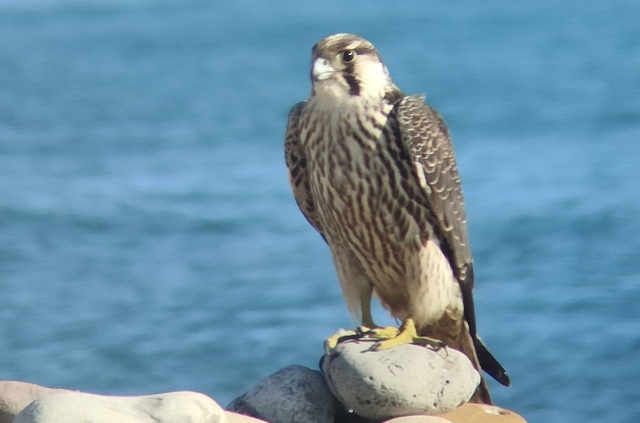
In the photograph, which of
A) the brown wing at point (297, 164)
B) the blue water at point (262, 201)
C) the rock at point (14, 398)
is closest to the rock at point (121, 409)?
the rock at point (14, 398)

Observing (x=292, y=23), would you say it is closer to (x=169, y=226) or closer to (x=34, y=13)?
(x=34, y=13)

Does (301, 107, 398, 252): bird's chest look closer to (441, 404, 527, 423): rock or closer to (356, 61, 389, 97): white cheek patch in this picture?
(356, 61, 389, 97): white cheek patch

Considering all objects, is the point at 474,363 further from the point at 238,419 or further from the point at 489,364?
the point at 238,419

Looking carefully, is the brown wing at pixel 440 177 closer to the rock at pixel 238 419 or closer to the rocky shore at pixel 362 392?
the rocky shore at pixel 362 392

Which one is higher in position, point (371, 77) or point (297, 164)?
point (371, 77)

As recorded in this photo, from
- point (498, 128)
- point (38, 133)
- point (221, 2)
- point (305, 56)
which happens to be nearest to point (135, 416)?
point (498, 128)

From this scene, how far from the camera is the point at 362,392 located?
12.3 feet

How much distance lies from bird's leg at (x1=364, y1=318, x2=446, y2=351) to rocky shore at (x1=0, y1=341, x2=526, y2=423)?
1.5 inches

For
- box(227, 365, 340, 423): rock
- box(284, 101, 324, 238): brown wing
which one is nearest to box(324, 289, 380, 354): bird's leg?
box(227, 365, 340, 423): rock

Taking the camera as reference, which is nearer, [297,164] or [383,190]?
[383,190]

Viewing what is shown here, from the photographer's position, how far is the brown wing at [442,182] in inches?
153

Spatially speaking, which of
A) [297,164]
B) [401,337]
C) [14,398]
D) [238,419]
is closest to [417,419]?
[401,337]

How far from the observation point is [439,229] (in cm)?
401

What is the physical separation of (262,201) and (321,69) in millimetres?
5439
